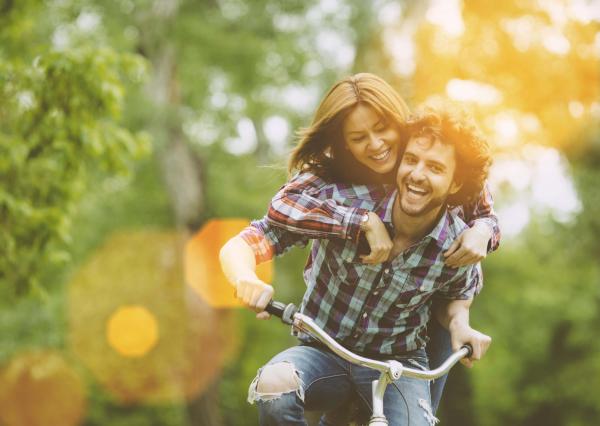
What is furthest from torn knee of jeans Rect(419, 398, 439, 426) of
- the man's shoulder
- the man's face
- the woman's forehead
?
the woman's forehead

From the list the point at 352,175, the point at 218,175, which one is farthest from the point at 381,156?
the point at 218,175

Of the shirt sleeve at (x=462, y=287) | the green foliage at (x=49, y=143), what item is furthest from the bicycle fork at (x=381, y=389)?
the green foliage at (x=49, y=143)

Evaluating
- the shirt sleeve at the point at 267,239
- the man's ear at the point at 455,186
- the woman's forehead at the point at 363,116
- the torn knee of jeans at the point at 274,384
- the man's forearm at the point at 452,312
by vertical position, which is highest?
the woman's forehead at the point at 363,116

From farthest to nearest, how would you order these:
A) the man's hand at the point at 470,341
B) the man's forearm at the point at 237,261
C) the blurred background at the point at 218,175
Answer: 1. the blurred background at the point at 218,175
2. the man's hand at the point at 470,341
3. the man's forearm at the point at 237,261

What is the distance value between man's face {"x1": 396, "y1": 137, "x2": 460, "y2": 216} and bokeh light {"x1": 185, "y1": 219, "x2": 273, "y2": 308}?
1149 cm

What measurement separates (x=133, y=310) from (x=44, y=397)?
7.00 meters

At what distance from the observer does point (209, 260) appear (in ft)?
47.4

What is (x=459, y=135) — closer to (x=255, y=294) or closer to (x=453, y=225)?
(x=453, y=225)

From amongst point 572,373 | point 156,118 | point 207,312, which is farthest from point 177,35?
point 572,373

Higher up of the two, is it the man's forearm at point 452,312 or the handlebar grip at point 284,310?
the handlebar grip at point 284,310

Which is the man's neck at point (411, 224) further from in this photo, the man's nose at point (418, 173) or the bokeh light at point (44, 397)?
the bokeh light at point (44, 397)

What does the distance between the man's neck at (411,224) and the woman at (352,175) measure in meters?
0.11

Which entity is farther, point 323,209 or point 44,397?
point 44,397

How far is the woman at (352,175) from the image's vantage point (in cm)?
273
